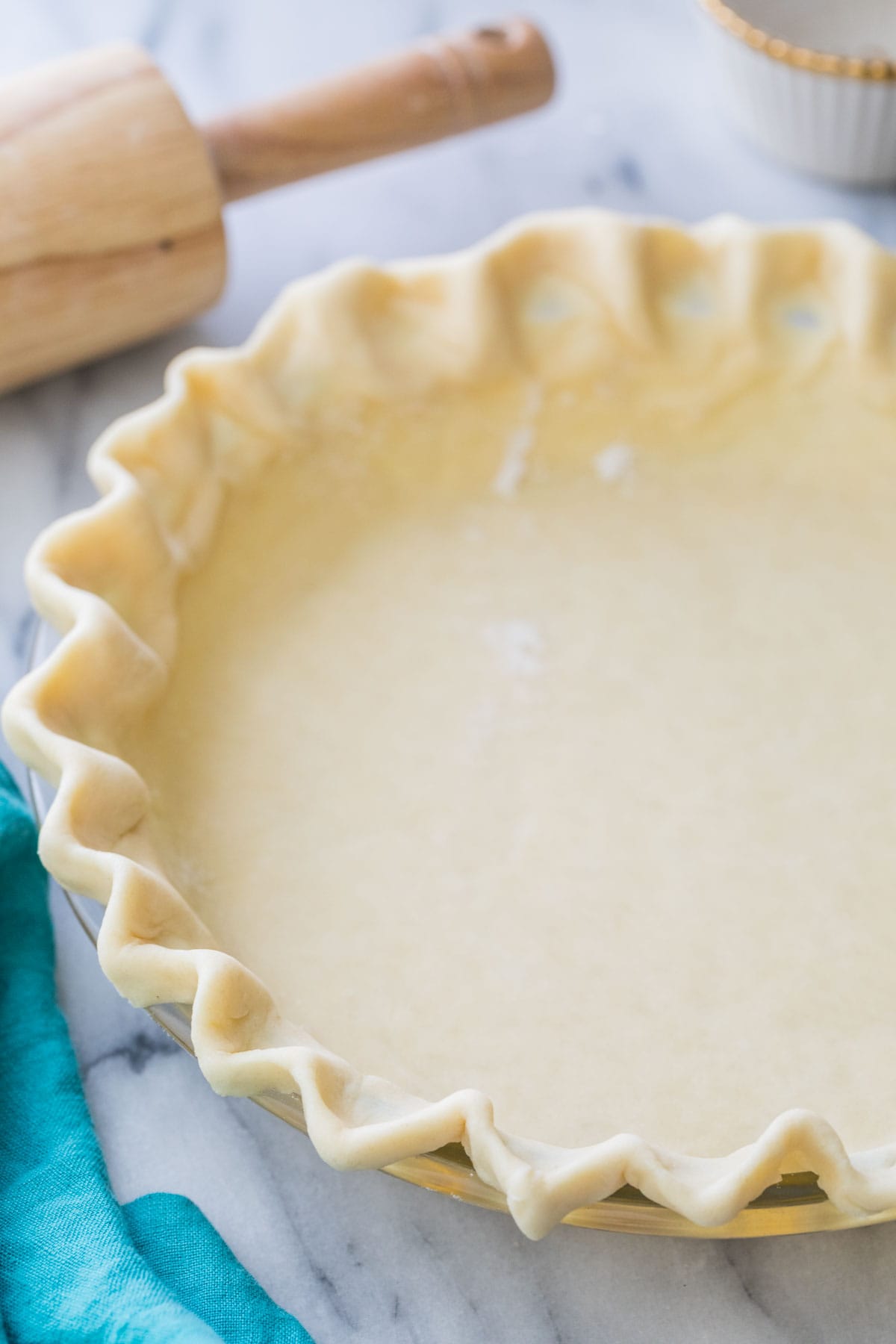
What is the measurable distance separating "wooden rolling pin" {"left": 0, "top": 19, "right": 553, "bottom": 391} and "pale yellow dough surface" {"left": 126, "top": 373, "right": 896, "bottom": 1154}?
0.19m

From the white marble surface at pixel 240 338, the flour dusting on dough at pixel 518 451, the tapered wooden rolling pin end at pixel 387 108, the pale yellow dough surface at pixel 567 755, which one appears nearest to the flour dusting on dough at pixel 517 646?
the pale yellow dough surface at pixel 567 755

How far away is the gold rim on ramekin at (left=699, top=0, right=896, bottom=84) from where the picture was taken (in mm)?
1059

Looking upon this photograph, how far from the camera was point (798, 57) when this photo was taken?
3.55 ft

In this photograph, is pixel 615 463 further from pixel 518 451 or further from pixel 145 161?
pixel 145 161

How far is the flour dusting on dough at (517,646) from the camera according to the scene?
871 millimetres

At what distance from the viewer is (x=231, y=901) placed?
0.75 metres

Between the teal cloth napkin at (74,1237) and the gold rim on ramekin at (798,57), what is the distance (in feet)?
2.62

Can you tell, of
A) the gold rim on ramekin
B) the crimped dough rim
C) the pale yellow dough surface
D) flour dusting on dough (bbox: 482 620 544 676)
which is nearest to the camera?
the crimped dough rim

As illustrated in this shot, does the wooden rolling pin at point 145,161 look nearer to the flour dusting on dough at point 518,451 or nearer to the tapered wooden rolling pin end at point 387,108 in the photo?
the tapered wooden rolling pin end at point 387,108

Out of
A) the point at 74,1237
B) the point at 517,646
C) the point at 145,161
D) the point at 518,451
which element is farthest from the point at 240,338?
the point at 74,1237

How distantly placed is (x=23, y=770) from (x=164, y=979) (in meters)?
0.27

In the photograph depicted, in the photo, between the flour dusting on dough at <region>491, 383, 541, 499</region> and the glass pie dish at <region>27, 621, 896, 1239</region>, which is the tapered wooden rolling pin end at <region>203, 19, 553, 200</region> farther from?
the glass pie dish at <region>27, 621, 896, 1239</region>

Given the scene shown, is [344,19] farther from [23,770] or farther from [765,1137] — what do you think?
[765,1137]

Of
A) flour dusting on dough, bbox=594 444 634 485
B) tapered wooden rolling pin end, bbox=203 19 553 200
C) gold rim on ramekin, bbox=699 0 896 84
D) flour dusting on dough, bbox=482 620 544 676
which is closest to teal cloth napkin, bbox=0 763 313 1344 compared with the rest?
flour dusting on dough, bbox=482 620 544 676
